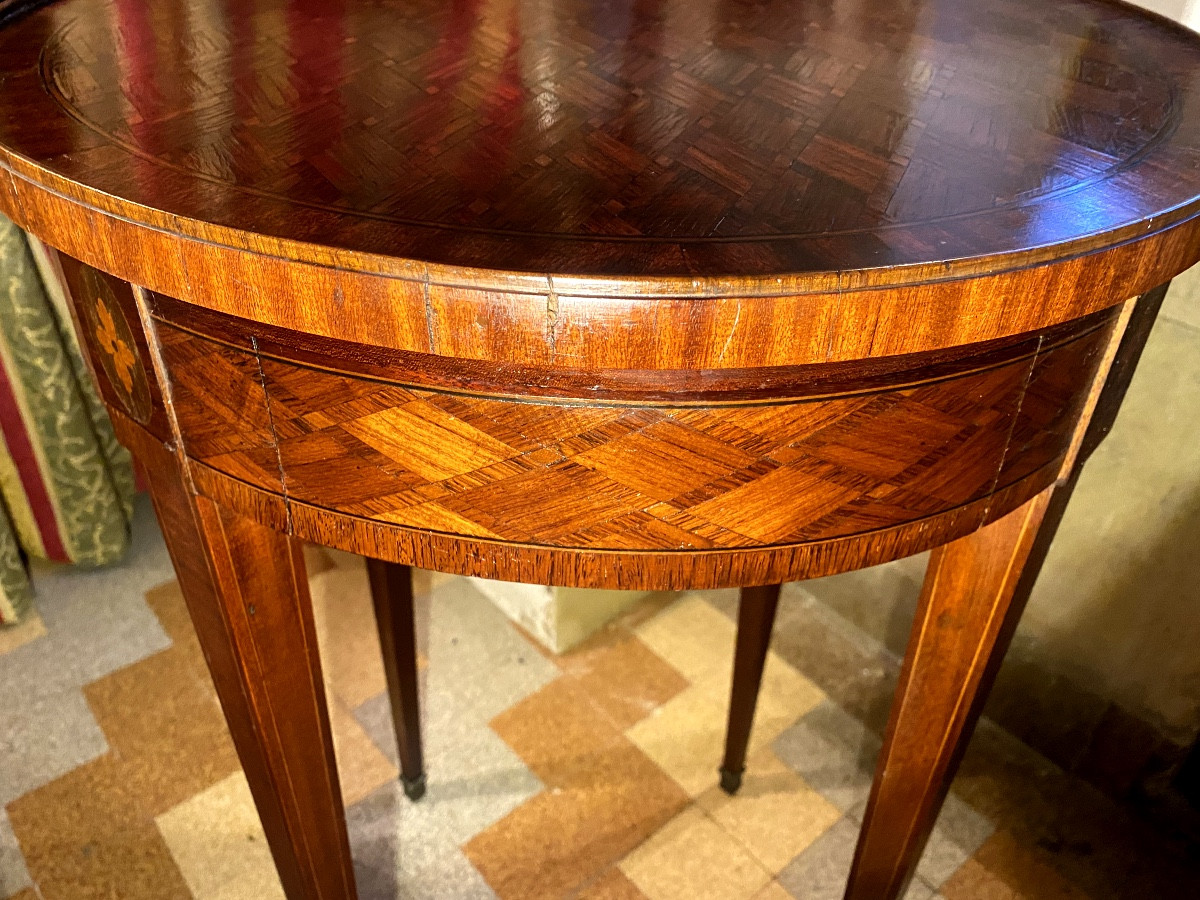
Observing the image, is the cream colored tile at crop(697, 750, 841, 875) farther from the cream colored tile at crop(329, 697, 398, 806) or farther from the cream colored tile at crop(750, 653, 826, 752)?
the cream colored tile at crop(329, 697, 398, 806)

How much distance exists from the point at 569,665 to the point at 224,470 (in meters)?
0.78

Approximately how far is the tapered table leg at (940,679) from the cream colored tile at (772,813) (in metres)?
0.27

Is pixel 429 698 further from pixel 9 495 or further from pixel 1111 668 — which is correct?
pixel 1111 668

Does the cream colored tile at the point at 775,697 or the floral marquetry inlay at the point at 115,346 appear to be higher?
the floral marquetry inlay at the point at 115,346

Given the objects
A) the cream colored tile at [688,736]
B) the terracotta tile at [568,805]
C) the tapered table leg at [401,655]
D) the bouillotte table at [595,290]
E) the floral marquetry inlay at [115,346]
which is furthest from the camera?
the cream colored tile at [688,736]

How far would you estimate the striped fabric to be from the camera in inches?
44.6

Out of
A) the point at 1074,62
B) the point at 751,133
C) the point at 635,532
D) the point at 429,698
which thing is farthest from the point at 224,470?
the point at 429,698

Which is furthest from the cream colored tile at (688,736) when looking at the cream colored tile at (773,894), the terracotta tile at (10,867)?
the terracotta tile at (10,867)

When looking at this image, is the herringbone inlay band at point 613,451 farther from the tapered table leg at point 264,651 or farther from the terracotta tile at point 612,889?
the terracotta tile at point 612,889

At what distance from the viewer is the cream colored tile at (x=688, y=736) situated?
111 centimetres

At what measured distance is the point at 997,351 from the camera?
1.52 ft

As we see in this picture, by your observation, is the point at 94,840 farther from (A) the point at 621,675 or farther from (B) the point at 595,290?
(B) the point at 595,290

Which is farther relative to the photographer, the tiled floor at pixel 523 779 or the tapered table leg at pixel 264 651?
the tiled floor at pixel 523 779

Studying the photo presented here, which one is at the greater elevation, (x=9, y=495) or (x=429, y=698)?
(x=9, y=495)
